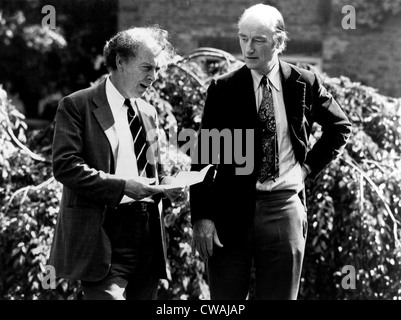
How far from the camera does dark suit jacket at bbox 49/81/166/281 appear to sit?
3.55m

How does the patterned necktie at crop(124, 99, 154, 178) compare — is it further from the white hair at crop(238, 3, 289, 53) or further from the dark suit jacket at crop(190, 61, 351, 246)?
the white hair at crop(238, 3, 289, 53)

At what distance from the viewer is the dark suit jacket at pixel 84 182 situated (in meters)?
3.55

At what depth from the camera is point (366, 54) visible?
1052 centimetres

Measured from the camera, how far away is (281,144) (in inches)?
152

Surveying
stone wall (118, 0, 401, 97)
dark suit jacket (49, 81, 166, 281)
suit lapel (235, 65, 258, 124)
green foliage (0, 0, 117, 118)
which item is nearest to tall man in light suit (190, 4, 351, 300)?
suit lapel (235, 65, 258, 124)

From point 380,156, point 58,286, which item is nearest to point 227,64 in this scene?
point 380,156

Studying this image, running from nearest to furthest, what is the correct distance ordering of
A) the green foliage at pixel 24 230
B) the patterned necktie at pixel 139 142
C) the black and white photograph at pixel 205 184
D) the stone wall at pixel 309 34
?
the black and white photograph at pixel 205 184 → the patterned necktie at pixel 139 142 → the green foliage at pixel 24 230 → the stone wall at pixel 309 34

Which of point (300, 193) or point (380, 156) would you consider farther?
point (380, 156)

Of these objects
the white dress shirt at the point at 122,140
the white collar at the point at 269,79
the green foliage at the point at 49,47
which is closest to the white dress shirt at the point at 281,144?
the white collar at the point at 269,79

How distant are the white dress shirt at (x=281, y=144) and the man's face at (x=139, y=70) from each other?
1.50ft

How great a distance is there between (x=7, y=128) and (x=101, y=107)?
6.21 feet

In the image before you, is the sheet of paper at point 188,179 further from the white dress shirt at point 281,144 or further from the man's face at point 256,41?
the man's face at point 256,41
